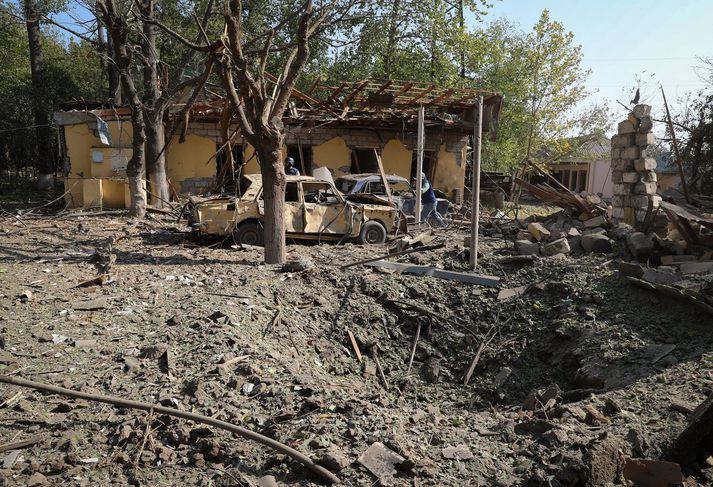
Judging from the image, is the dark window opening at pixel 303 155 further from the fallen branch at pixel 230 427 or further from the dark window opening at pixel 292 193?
the fallen branch at pixel 230 427

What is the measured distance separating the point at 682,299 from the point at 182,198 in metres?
14.5

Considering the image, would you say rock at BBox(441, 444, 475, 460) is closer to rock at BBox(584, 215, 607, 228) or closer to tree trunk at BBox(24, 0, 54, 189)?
rock at BBox(584, 215, 607, 228)

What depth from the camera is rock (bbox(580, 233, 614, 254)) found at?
31.1 ft

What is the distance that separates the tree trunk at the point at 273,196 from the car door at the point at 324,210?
6.43 feet

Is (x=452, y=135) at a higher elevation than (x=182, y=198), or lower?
higher

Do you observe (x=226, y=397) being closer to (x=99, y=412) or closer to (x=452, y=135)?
(x=99, y=412)

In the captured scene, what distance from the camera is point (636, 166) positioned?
1110cm

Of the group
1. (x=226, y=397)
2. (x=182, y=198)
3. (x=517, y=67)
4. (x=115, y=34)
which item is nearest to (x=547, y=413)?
(x=226, y=397)

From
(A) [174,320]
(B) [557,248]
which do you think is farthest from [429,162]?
(A) [174,320]

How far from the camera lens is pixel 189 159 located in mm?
18297

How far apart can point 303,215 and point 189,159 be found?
29.3 feet

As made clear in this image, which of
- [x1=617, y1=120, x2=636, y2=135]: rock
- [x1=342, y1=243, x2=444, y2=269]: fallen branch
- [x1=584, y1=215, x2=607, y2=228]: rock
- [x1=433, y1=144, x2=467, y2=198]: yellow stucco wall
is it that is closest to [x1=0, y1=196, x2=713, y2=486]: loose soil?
[x1=342, y1=243, x2=444, y2=269]: fallen branch

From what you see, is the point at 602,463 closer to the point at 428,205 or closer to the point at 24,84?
the point at 428,205

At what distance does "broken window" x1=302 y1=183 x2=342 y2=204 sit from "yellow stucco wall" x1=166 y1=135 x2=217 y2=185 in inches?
316
